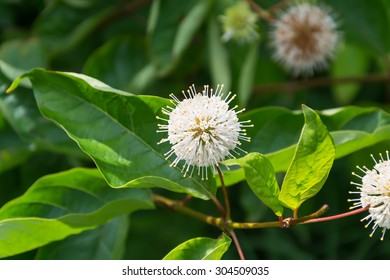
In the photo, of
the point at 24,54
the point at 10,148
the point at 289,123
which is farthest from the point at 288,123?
the point at 24,54

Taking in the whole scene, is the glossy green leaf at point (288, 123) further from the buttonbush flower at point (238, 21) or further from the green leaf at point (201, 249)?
the buttonbush flower at point (238, 21)

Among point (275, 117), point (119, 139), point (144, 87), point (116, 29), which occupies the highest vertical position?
point (116, 29)

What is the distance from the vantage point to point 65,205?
1.56 meters

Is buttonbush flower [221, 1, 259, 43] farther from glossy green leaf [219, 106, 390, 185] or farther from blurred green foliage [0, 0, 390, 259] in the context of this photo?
glossy green leaf [219, 106, 390, 185]

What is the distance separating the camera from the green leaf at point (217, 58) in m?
2.07

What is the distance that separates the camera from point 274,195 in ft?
4.29

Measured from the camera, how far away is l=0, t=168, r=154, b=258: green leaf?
58.2 inches

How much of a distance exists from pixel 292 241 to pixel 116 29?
3.25 ft

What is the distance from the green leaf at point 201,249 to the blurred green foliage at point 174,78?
15.1 inches

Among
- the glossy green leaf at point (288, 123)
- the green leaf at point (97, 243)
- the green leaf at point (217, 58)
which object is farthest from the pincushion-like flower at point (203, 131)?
the green leaf at point (217, 58)

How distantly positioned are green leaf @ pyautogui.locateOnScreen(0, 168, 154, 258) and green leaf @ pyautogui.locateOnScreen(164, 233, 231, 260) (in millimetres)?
233

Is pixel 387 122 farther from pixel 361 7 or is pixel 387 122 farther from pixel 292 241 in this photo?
pixel 292 241

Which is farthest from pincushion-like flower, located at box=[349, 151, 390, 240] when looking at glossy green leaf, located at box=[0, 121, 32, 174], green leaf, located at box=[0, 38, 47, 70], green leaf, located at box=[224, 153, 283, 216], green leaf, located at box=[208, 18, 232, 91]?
green leaf, located at box=[0, 38, 47, 70]
